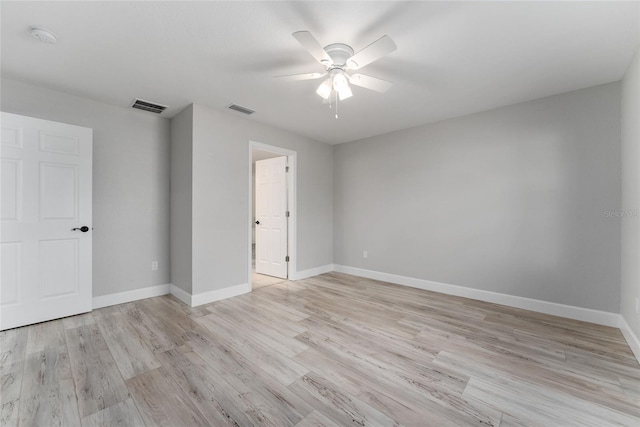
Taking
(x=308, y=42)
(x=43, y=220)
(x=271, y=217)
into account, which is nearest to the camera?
(x=308, y=42)

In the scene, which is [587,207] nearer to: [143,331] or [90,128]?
[143,331]

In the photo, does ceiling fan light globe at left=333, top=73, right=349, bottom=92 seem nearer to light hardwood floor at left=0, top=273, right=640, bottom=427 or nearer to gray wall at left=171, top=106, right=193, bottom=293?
gray wall at left=171, top=106, right=193, bottom=293

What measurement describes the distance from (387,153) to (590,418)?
3.70 metres

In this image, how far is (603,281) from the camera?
2754mm

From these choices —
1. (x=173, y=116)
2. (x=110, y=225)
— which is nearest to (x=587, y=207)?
(x=173, y=116)

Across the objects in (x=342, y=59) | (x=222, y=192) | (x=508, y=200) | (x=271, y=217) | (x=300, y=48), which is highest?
(x=300, y=48)

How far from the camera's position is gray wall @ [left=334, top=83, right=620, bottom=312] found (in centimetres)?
278

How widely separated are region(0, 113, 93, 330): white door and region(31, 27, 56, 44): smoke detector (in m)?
1.13

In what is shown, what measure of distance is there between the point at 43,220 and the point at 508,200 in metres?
5.26

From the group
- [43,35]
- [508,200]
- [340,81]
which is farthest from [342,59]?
[508,200]

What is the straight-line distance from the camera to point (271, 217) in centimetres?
479

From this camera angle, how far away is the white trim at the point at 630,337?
2.12 m

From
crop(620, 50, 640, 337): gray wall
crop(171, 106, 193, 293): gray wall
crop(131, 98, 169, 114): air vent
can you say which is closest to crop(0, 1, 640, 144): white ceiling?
crop(131, 98, 169, 114): air vent

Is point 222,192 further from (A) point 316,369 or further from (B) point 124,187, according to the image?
(A) point 316,369
